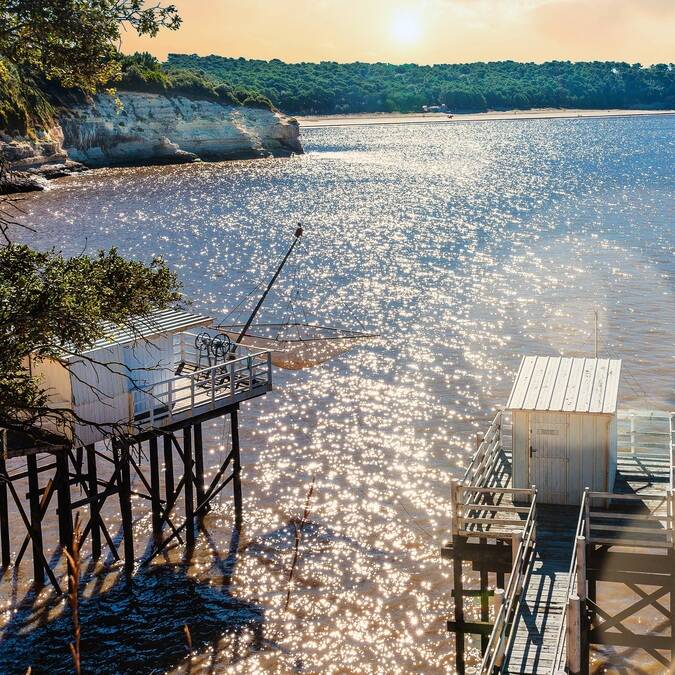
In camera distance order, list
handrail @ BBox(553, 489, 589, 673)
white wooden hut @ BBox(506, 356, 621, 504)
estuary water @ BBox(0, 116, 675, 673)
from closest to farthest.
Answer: handrail @ BBox(553, 489, 589, 673) < white wooden hut @ BBox(506, 356, 621, 504) < estuary water @ BBox(0, 116, 675, 673)

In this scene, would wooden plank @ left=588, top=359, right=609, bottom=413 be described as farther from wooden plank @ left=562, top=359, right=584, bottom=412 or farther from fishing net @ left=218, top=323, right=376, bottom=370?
fishing net @ left=218, top=323, right=376, bottom=370

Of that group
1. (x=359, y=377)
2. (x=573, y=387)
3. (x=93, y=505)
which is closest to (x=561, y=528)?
(x=573, y=387)

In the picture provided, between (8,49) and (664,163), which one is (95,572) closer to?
(8,49)

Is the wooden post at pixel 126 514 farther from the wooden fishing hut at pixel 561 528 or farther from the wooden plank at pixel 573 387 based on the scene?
the wooden plank at pixel 573 387

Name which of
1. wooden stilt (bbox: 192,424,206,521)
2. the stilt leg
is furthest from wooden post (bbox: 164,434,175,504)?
the stilt leg

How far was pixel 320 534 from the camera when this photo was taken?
28.3m

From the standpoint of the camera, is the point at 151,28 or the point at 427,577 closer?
the point at 151,28

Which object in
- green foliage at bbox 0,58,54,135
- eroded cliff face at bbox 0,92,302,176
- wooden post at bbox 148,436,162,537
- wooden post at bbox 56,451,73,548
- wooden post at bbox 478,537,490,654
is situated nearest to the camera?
green foliage at bbox 0,58,54,135

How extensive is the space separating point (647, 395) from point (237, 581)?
19.8m

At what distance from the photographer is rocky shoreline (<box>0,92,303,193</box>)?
396ft

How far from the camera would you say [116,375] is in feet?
78.3

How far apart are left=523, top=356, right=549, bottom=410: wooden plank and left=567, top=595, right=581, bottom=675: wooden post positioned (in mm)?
5065

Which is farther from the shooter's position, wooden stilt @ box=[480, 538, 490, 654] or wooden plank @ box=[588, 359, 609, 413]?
wooden stilt @ box=[480, 538, 490, 654]

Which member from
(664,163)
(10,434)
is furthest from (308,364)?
(664,163)
